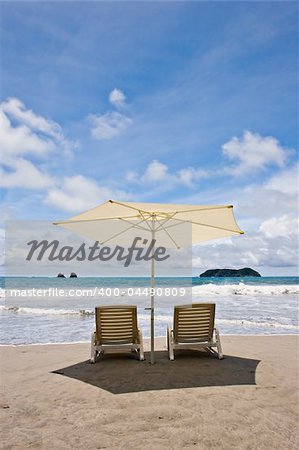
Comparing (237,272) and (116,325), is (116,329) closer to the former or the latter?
(116,325)

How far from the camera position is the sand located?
287cm

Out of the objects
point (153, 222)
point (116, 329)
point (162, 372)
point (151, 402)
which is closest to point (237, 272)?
point (116, 329)

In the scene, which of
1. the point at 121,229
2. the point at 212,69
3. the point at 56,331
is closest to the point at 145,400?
the point at 121,229

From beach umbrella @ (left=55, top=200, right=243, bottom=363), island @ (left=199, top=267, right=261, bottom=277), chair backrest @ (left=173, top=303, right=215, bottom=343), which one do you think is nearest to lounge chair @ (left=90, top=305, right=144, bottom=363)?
beach umbrella @ (left=55, top=200, right=243, bottom=363)

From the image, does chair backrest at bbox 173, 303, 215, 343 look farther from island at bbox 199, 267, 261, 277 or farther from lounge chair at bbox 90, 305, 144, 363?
island at bbox 199, 267, 261, 277

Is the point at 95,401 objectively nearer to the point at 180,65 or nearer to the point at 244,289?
the point at 180,65

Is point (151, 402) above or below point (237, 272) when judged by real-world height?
above

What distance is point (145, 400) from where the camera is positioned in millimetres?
3730

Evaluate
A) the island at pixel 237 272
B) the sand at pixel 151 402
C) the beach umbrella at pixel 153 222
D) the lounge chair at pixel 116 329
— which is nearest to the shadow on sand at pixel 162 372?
the sand at pixel 151 402

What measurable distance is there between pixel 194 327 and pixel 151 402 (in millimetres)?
2288

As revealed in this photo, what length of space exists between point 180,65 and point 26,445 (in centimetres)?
838

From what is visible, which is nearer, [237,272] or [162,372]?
[162,372]

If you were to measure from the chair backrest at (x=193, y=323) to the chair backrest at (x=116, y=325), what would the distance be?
73 cm

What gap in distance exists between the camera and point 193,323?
5809 millimetres
